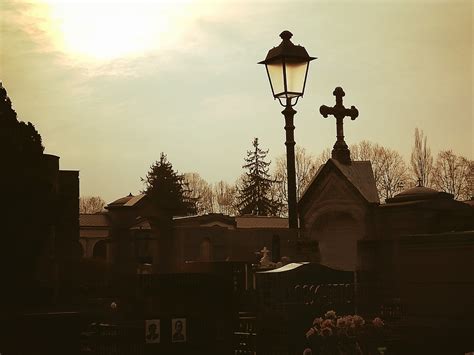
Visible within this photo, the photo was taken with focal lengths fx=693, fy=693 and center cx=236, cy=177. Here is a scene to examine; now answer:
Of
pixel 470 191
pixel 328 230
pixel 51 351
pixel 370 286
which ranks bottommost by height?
pixel 51 351

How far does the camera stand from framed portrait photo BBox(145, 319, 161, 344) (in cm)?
960

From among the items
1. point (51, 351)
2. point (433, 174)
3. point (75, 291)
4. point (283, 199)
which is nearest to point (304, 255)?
point (51, 351)

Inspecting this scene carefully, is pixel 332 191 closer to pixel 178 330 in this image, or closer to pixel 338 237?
pixel 338 237

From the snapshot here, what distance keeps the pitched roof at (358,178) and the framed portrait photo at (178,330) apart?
7.40 metres

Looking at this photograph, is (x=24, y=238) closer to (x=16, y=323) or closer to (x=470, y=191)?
(x=16, y=323)

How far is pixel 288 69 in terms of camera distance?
9742 mm

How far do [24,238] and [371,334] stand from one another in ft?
38.3

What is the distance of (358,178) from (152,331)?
8541mm

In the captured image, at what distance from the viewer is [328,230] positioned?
17312 mm

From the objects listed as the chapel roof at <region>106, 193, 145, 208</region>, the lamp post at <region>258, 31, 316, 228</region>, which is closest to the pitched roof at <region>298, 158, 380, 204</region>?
the lamp post at <region>258, 31, 316, 228</region>

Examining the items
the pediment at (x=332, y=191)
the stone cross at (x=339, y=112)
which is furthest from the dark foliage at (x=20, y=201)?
the stone cross at (x=339, y=112)

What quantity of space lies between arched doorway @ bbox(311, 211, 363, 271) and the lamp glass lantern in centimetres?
730

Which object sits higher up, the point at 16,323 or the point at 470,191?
the point at 470,191

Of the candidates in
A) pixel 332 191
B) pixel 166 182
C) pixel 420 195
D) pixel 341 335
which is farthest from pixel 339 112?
pixel 166 182
